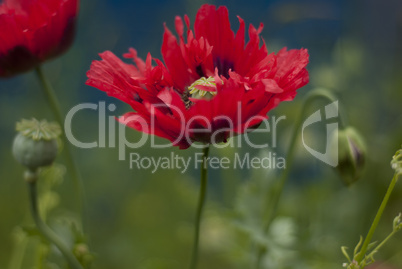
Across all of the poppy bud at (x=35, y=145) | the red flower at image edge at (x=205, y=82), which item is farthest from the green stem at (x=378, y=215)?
the poppy bud at (x=35, y=145)

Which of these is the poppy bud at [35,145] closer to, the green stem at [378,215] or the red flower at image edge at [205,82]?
the red flower at image edge at [205,82]

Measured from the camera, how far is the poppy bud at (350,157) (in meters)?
0.56

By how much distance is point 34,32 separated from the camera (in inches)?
→ 20.0

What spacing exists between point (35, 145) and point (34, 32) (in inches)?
3.9

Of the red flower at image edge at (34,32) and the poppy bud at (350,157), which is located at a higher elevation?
the red flower at image edge at (34,32)

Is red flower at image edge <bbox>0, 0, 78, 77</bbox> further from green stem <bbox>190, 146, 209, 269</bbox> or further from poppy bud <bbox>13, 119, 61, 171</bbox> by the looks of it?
green stem <bbox>190, 146, 209, 269</bbox>

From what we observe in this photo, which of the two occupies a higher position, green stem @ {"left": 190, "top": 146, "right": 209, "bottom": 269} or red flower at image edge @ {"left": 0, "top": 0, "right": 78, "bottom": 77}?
red flower at image edge @ {"left": 0, "top": 0, "right": 78, "bottom": 77}

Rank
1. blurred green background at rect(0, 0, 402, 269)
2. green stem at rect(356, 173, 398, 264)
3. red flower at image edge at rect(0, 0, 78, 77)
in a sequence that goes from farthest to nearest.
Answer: blurred green background at rect(0, 0, 402, 269), red flower at image edge at rect(0, 0, 78, 77), green stem at rect(356, 173, 398, 264)

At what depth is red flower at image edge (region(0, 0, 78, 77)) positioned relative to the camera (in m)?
0.51

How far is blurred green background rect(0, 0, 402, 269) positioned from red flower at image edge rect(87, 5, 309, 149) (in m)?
0.18

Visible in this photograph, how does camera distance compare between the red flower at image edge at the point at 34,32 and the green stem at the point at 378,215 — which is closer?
the green stem at the point at 378,215

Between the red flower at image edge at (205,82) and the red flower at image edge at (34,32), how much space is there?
0.07 meters

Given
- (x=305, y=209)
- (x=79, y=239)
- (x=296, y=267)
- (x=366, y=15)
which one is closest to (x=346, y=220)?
(x=305, y=209)

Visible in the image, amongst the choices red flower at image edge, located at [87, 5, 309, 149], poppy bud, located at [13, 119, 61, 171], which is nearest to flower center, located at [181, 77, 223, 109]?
red flower at image edge, located at [87, 5, 309, 149]
